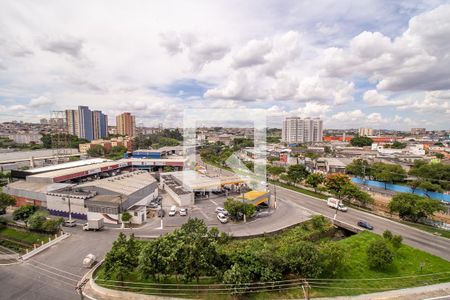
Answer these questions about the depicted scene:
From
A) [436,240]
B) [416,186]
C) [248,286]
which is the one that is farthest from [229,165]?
[248,286]

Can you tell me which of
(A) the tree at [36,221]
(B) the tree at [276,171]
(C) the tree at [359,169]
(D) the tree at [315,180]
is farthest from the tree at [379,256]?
(C) the tree at [359,169]

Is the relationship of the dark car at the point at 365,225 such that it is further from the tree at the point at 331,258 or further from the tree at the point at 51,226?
the tree at the point at 51,226

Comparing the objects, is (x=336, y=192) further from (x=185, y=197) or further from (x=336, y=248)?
(x=185, y=197)

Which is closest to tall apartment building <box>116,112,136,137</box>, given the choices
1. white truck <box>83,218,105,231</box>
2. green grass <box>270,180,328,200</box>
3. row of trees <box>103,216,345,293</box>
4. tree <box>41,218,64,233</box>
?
green grass <box>270,180,328,200</box>

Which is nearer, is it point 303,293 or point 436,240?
point 303,293

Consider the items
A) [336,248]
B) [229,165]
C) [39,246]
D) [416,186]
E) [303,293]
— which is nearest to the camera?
[303,293]

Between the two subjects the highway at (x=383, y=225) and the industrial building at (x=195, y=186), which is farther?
the industrial building at (x=195, y=186)
